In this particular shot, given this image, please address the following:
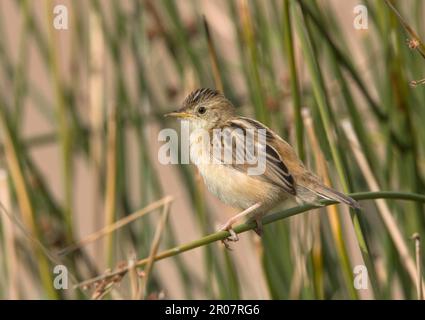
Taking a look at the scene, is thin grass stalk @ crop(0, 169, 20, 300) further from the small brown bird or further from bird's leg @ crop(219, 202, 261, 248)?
bird's leg @ crop(219, 202, 261, 248)

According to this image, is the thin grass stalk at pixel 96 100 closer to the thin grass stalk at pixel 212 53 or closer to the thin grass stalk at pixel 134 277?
the thin grass stalk at pixel 212 53

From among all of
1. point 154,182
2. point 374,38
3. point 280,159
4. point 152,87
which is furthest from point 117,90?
point 374,38

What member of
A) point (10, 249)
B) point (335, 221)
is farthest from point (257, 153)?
point (10, 249)

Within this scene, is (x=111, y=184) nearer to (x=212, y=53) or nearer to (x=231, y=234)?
(x=212, y=53)

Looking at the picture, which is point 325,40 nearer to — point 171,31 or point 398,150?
point 398,150

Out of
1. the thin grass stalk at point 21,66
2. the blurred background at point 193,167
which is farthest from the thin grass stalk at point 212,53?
the thin grass stalk at point 21,66

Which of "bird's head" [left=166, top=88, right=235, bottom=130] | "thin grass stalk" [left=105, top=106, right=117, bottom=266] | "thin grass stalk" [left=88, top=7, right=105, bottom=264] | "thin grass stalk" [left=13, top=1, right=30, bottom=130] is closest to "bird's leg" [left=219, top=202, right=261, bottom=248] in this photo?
"bird's head" [left=166, top=88, right=235, bottom=130]
